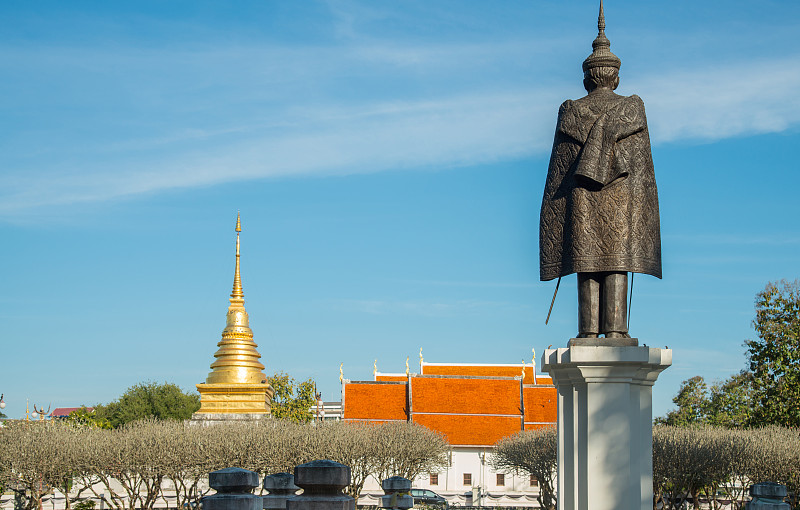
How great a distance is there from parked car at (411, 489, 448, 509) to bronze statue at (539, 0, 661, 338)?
3190 cm

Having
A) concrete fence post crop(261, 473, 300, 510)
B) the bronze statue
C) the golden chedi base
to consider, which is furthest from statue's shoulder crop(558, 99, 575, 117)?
the golden chedi base

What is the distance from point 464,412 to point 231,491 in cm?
4389

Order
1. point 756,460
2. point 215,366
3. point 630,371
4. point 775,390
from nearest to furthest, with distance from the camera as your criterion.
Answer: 1. point 630,371
2. point 756,460
3. point 775,390
4. point 215,366

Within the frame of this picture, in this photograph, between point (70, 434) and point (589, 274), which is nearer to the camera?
point (589, 274)

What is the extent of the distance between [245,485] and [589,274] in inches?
163

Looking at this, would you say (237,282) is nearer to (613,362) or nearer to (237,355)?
(237,355)

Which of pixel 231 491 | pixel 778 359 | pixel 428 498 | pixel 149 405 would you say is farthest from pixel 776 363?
pixel 149 405

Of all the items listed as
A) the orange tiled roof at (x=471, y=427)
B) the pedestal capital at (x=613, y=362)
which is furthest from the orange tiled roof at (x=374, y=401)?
the pedestal capital at (x=613, y=362)

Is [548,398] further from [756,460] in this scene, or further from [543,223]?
[543,223]

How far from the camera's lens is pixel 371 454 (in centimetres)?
3691

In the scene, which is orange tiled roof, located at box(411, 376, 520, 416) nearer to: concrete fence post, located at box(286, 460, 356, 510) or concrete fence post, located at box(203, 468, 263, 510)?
concrete fence post, located at box(203, 468, 263, 510)

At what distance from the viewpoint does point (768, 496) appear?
52.1 ft

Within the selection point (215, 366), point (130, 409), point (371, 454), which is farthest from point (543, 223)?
point (130, 409)

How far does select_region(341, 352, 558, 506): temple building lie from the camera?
5106 cm
